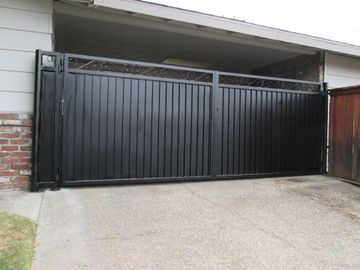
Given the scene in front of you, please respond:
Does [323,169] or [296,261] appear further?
[323,169]

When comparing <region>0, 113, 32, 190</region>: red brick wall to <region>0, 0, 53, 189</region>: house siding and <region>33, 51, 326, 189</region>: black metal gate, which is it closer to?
<region>0, 0, 53, 189</region>: house siding

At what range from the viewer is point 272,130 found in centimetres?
583

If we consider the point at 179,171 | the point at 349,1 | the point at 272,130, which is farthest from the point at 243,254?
the point at 349,1

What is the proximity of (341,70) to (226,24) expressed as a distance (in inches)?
119

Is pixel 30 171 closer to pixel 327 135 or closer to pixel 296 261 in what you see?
pixel 296 261

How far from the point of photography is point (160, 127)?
197 inches

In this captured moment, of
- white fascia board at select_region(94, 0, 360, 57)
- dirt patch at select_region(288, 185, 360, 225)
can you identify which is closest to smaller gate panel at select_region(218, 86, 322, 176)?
dirt patch at select_region(288, 185, 360, 225)

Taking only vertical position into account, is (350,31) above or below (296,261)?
above

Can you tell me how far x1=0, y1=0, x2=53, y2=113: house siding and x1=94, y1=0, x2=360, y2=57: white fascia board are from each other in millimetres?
804

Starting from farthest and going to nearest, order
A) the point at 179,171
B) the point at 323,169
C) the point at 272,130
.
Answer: the point at 323,169 < the point at 272,130 < the point at 179,171

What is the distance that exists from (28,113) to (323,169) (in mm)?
5251

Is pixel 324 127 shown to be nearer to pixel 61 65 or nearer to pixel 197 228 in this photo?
pixel 197 228

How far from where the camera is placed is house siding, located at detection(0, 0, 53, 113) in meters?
4.20

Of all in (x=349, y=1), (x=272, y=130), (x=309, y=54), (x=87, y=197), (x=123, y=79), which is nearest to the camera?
(x=87, y=197)
